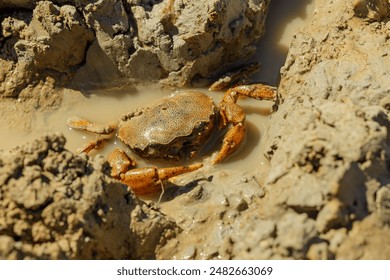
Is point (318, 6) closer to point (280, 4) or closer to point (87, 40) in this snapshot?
point (280, 4)

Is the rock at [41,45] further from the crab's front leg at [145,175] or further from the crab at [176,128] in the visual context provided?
the crab's front leg at [145,175]

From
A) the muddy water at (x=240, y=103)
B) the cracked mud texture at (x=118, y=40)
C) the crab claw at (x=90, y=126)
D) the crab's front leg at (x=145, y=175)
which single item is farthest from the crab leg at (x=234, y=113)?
the crab claw at (x=90, y=126)

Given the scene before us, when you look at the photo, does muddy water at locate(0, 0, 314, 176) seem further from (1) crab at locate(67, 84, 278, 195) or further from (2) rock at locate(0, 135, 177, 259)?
(2) rock at locate(0, 135, 177, 259)

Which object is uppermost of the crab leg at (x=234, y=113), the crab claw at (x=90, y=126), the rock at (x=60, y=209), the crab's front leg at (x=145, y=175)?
the rock at (x=60, y=209)

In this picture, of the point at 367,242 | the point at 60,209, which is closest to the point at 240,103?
the point at 367,242

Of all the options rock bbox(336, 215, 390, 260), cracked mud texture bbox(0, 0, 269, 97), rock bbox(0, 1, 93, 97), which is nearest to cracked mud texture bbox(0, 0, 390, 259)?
rock bbox(336, 215, 390, 260)

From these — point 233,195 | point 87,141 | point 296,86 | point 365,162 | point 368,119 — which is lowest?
point 87,141

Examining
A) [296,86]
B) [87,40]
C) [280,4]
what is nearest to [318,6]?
[280,4]
